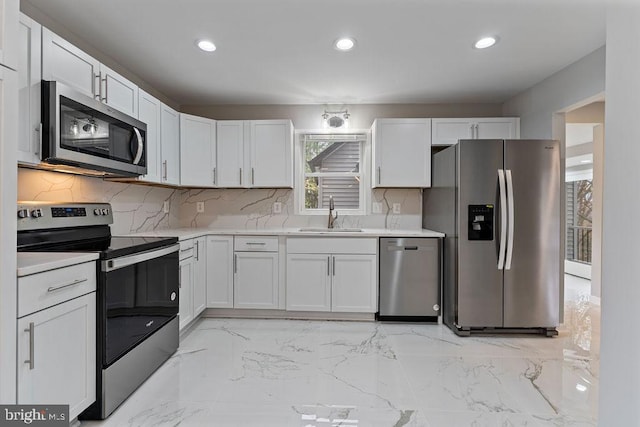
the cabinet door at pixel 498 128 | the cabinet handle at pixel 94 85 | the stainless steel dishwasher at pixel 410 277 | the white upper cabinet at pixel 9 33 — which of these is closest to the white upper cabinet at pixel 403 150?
the cabinet door at pixel 498 128

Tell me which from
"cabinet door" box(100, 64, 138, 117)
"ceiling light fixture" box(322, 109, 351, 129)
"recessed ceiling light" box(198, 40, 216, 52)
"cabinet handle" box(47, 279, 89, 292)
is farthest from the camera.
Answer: "ceiling light fixture" box(322, 109, 351, 129)

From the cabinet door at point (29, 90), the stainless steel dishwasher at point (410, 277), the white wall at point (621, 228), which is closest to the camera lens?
the white wall at point (621, 228)

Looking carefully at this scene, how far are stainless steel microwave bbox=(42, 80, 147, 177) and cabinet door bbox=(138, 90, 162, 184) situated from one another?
0.19m

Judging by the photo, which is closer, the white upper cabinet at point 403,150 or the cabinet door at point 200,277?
the cabinet door at point 200,277

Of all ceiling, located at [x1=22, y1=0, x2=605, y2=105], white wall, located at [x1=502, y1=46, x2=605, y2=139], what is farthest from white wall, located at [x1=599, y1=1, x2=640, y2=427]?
white wall, located at [x1=502, y1=46, x2=605, y2=139]

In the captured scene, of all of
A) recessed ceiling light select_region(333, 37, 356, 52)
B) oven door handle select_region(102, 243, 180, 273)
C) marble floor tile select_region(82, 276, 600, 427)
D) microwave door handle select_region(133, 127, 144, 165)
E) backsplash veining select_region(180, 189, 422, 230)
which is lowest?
marble floor tile select_region(82, 276, 600, 427)

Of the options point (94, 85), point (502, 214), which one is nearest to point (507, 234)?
point (502, 214)

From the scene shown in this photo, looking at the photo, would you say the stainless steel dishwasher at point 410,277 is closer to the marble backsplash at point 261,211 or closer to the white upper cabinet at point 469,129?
the marble backsplash at point 261,211

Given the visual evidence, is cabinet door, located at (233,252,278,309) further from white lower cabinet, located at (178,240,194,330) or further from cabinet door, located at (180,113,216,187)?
cabinet door, located at (180,113,216,187)

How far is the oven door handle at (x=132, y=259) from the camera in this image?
1646mm

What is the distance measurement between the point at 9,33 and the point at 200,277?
2.20m

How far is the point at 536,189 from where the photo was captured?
2729mm

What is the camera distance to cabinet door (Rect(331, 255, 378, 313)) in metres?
3.13

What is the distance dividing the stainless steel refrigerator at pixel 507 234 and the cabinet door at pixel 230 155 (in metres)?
2.16
